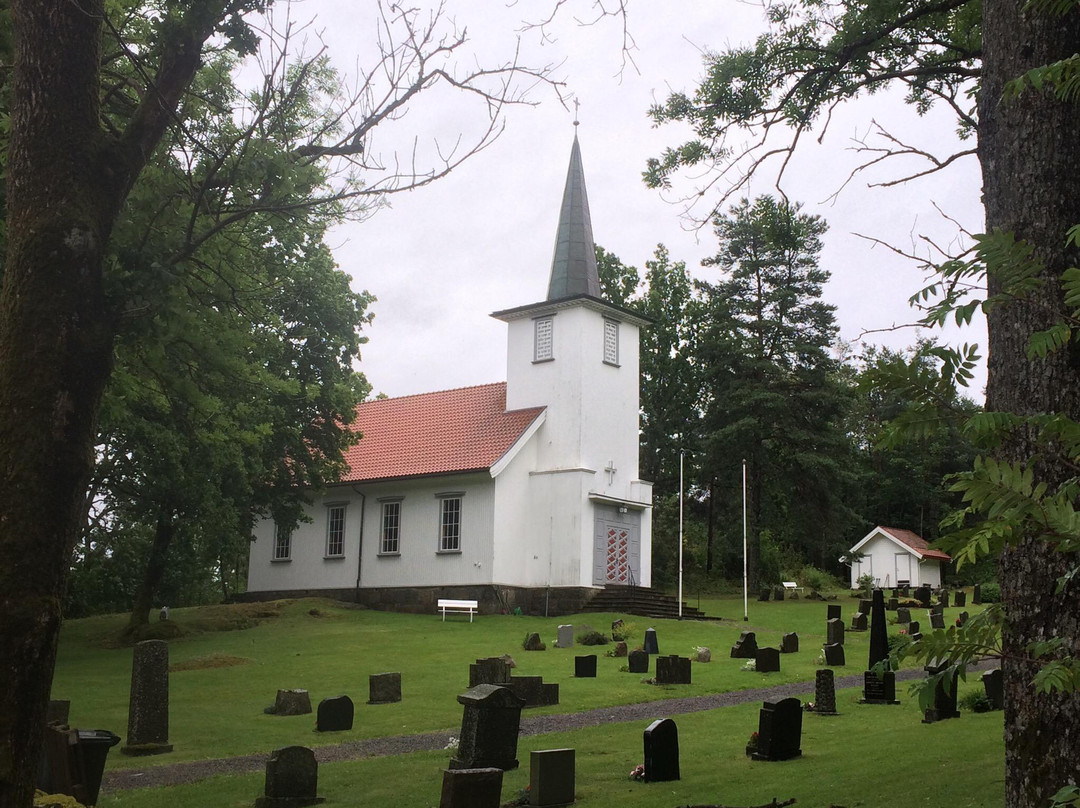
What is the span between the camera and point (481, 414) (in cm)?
3706

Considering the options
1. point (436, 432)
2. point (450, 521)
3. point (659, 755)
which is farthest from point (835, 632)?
point (436, 432)

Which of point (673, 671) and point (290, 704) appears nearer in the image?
point (290, 704)

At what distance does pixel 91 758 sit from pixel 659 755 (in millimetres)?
5750

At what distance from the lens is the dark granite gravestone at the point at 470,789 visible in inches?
354

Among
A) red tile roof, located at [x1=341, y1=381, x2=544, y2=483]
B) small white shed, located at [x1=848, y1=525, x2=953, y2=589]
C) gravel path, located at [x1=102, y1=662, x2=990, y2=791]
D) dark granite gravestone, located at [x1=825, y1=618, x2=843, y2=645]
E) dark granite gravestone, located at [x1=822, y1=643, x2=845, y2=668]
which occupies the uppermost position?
red tile roof, located at [x1=341, y1=381, x2=544, y2=483]

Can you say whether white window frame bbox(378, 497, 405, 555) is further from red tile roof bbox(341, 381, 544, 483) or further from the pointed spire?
the pointed spire

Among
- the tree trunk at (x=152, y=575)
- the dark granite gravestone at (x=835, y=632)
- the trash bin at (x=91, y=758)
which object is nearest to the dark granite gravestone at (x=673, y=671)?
the dark granite gravestone at (x=835, y=632)

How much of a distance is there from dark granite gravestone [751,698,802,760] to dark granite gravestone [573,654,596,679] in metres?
8.56

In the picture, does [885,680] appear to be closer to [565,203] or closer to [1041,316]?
[1041,316]

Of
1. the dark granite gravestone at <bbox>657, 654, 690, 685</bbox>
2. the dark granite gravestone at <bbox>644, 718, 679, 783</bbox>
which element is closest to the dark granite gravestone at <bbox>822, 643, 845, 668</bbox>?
the dark granite gravestone at <bbox>657, 654, 690, 685</bbox>

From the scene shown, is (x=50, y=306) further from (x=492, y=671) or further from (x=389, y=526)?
(x=389, y=526)

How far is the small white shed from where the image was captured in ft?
165

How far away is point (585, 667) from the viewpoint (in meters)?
20.2

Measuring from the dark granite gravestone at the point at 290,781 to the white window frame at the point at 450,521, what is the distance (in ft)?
76.0
